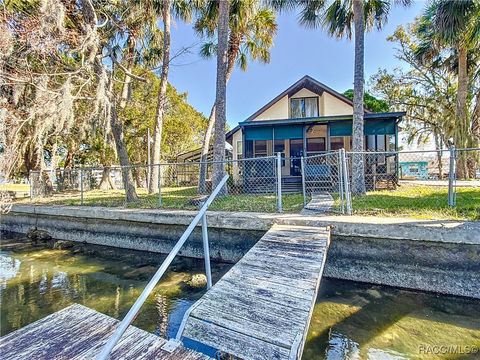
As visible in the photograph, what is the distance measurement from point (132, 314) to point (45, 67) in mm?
9092

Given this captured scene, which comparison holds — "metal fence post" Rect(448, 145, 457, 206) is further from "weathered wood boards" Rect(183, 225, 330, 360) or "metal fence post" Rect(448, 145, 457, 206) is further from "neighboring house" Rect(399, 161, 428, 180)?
"neighboring house" Rect(399, 161, 428, 180)

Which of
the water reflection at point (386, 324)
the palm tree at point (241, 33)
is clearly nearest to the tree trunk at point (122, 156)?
the palm tree at point (241, 33)

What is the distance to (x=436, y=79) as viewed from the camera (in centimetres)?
1975

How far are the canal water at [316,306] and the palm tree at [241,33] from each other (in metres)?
5.17

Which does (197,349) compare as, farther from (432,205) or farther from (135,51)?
(135,51)

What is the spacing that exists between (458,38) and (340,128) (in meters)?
5.12

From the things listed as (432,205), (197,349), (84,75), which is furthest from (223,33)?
(197,349)

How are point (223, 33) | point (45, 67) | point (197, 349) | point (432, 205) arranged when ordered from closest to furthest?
point (197, 349)
point (432, 205)
point (45, 67)
point (223, 33)

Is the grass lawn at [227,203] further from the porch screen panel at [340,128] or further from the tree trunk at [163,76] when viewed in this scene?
the porch screen panel at [340,128]

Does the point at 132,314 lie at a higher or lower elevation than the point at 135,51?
lower

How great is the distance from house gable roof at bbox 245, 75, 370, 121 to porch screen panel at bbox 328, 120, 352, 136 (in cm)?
208

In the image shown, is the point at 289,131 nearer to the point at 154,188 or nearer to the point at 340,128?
the point at 340,128

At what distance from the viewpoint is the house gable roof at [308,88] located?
13.1 metres

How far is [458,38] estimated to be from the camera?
993 centimetres
